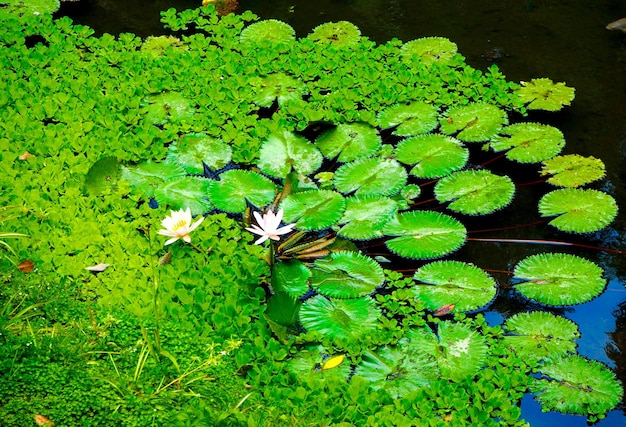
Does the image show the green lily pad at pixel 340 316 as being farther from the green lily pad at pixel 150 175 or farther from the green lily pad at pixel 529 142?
the green lily pad at pixel 529 142

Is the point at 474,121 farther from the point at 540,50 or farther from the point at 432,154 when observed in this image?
the point at 540,50

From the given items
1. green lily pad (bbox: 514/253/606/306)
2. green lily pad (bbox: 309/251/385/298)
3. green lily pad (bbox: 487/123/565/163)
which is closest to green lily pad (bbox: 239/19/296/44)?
green lily pad (bbox: 487/123/565/163)

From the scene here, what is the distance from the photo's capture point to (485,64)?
528 centimetres

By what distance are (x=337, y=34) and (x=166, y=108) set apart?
1575 mm

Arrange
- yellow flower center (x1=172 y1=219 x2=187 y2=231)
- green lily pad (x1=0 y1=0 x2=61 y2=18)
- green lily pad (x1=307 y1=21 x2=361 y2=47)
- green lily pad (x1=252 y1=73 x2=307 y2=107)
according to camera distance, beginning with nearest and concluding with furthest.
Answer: yellow flower center (x1=172 y1=219 x2=187 y2=231)
green lily pad (x1=252 y1=73 x2=307 y2=107)
green lily pad (x1=307 y1=21 x2=361 y2=47)
green lily pad (x1=0 y1=0 x2=61 y2=18)

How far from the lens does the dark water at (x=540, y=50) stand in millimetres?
3477

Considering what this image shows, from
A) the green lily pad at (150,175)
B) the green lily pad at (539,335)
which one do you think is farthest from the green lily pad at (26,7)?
the green lily pad at (539,335)

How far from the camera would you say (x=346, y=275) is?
343cm

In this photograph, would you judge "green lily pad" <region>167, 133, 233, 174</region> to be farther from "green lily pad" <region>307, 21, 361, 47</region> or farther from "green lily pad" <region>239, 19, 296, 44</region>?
"green lily pad" <region>307, 21, 361, 47</region>

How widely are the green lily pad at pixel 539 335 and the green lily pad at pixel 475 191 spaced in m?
0.76

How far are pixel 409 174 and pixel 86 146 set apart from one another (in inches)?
73.2

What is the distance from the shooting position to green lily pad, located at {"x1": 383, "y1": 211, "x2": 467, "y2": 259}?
11.8 ft

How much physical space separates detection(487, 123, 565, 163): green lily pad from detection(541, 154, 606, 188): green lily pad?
0.06 m

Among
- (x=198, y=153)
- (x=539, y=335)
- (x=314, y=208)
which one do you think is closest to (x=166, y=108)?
(x=198, y=153)
